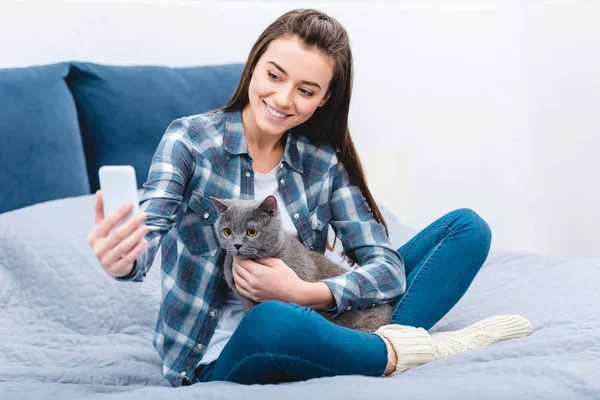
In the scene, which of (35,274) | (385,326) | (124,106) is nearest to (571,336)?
(385,326)

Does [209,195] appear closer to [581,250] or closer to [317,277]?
[317,277]

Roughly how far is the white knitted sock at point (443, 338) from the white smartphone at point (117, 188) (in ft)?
1.77

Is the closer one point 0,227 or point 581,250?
point 0,227

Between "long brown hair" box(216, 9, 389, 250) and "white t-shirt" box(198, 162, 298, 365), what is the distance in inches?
5.8

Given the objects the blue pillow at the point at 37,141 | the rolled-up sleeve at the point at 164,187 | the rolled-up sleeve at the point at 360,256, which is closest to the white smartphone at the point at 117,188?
the rolled-up sleeve at the point at 164,187

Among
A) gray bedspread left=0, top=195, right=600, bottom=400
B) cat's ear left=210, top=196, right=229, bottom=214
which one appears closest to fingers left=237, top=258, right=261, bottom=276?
cat's ear left=210, top=196, right=229, bottom=214

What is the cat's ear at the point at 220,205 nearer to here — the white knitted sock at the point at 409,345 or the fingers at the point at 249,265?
the fingers at the point at 249,265

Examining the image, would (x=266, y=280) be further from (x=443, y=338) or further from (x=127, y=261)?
(x=443, y=338)

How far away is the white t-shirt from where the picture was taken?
143cm

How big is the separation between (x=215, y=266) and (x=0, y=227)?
84cm

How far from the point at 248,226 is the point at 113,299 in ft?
2.27

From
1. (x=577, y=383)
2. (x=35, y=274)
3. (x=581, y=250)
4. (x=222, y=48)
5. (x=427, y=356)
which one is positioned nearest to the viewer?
(x=577, y=383)

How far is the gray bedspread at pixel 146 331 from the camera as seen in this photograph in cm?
109

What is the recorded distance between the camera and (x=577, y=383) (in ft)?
3.64
